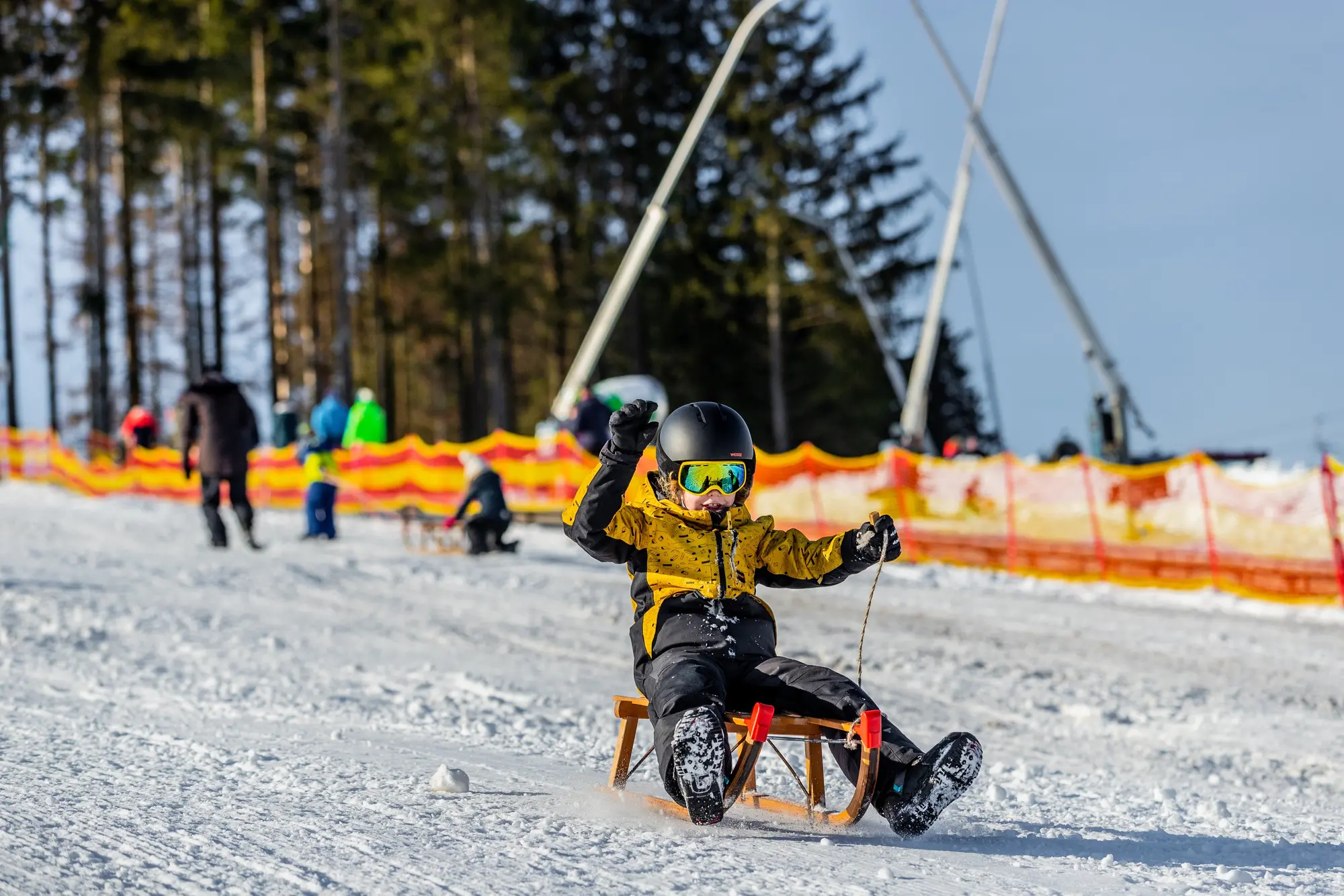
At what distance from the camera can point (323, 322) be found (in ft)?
156

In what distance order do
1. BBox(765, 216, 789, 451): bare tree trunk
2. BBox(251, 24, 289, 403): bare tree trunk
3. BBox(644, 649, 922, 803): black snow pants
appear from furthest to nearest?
BBox(765, 216, 789, 451): bare tree trunk
BBox(251, 24, 289, 403): bare tree trunk
BBox(644, 649, 922, 803): black snow pants

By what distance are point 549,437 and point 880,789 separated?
1790 cm

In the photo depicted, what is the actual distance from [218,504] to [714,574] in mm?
10590

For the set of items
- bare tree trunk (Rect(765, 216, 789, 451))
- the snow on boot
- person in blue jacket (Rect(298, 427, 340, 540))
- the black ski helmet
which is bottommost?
the snow on boot

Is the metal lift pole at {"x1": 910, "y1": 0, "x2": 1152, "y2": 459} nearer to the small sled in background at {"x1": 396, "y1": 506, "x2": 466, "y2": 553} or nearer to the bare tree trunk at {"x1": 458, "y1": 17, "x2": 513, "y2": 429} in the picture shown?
the small sled in background at {"x1": 396, "y1": 506, "x2": 466, "y2": 553}

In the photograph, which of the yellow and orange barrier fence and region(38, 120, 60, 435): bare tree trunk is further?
region(38, 120, 60, 435): bare tree trunk

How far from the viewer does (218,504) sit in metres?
13.9

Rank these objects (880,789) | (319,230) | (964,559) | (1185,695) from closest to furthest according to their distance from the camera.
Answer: (880,789) → (1185,695) → (964,559) → (319,230)

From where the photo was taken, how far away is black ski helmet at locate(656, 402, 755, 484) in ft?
14.7

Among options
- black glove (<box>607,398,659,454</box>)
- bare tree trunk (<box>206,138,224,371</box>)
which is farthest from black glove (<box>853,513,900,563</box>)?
bare tree trunk (<box>206,138,224,371</box>)

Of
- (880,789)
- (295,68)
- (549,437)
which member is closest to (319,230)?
(295,68)

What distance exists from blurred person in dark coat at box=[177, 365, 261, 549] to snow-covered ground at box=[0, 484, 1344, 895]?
66 cm

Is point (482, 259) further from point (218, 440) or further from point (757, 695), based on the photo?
point (757, 695)

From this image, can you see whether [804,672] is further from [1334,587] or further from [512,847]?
[1334,587]
